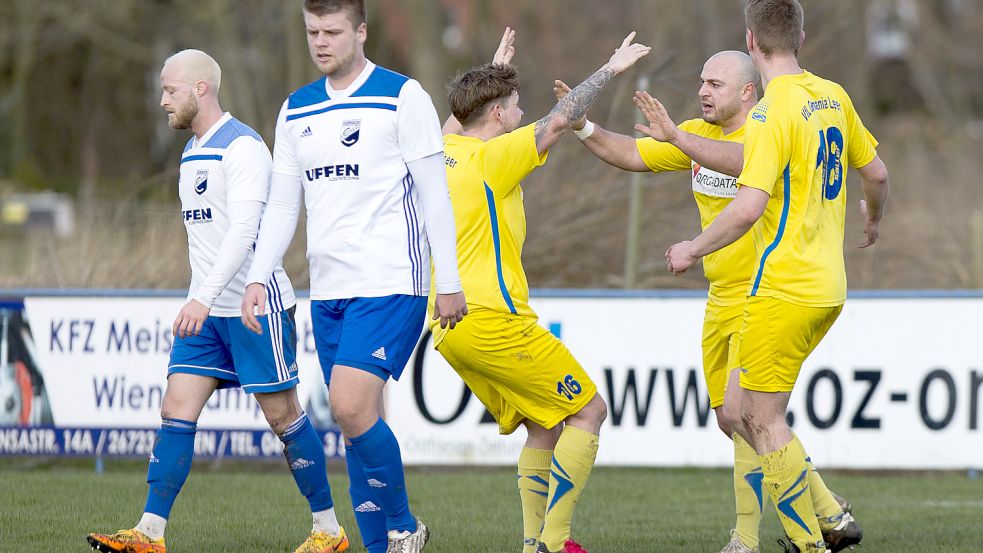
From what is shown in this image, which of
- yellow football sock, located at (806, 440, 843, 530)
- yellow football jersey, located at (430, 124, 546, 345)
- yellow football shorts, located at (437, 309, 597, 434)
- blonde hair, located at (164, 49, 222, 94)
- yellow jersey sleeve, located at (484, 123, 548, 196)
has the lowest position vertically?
yellow football sock, located at (806, 440, 843, 530)

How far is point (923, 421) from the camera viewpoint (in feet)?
31.4

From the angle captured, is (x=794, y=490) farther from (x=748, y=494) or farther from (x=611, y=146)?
(x=611, y=146)

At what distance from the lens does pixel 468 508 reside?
8.06 m

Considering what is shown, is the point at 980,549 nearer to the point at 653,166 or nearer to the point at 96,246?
the point at 653,166

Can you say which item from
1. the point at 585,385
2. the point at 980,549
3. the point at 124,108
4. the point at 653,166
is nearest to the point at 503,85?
Result: the point at 653,166

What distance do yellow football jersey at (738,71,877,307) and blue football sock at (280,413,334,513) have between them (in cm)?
215

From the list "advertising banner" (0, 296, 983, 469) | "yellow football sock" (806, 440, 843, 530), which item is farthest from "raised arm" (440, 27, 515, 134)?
"advertising banner" (0, 296, 983, 469)

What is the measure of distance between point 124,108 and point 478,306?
3427 cm

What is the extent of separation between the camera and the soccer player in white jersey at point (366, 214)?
5.34 m

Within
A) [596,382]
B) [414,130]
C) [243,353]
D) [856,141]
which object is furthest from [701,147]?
[596,382]

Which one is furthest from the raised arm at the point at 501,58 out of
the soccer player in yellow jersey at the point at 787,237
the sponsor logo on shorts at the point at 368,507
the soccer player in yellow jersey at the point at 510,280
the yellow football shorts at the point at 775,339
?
the sponsor logo on shorts at the point at 368,507

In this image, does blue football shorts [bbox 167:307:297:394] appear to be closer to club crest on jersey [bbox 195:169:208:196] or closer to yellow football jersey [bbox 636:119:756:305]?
club crest on jersey [bbox 195:169:208:196]

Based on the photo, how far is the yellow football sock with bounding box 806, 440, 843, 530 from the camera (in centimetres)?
627

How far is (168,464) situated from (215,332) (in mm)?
615
